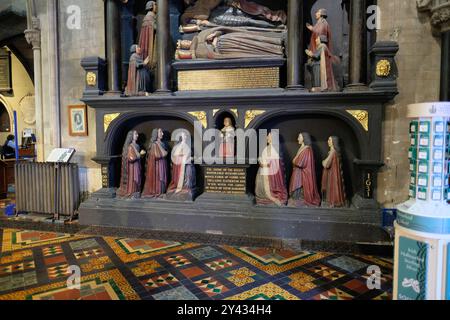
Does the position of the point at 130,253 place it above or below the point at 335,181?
below

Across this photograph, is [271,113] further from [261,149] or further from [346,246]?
[346,246]

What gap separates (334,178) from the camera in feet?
15.0

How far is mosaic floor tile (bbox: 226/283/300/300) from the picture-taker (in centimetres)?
292

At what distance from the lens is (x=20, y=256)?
12.6 feet

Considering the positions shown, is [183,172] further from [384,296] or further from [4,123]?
[4,123]

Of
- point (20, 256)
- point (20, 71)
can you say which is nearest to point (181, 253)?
point (20, 256)

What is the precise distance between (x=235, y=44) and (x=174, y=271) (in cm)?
338

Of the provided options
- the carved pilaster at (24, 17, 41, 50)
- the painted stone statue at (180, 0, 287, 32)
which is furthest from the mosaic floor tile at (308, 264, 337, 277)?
the carved pilaster at (24, 17, 41, 50)

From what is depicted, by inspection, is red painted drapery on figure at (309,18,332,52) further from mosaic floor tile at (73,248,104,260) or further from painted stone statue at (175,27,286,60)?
mosaic floor tile at (73,248,104,260)

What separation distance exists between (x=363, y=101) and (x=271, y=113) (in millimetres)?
1249

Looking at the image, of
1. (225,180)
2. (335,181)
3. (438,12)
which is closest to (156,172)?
(225,180)

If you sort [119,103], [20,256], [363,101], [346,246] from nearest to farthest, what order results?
[20,256] → [346,246] → [363,101] → [119,103]

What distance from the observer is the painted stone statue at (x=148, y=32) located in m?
5.30

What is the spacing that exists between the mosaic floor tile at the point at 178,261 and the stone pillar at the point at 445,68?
394cm
